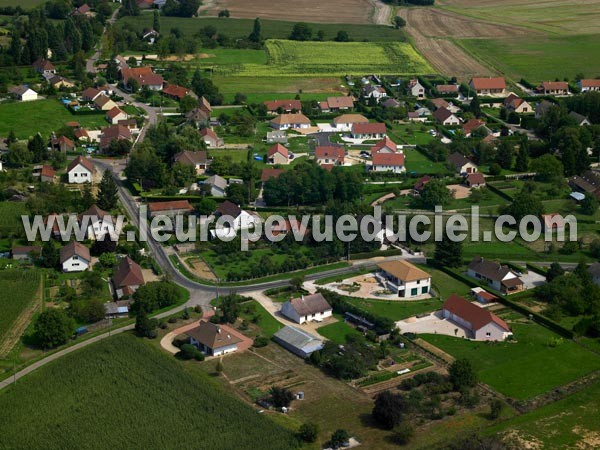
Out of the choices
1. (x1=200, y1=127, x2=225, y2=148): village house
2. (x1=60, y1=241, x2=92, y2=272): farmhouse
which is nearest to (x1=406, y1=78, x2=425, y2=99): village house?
(x1=200, y1=127, x2=225, y2=148): village house

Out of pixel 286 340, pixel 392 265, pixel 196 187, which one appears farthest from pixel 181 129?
pixel 286 340

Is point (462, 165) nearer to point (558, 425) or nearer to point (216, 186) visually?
point (216, 186)

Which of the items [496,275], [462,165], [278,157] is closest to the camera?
[496,275]

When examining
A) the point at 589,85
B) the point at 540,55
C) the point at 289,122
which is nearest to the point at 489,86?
the point at 589,85

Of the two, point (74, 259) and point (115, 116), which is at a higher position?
point (115, 116)

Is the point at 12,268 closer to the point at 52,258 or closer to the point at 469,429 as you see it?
the point at 52,258

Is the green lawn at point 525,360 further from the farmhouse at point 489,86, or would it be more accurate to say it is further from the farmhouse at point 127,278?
the farmhouse at point 489,86

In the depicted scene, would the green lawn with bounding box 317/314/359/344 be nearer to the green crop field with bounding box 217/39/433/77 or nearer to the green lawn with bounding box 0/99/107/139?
the green lawn with bounding box 0/99/107/139

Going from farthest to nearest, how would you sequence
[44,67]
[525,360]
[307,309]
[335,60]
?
[335,60] → [44,67] → [307,309] → [525,360]

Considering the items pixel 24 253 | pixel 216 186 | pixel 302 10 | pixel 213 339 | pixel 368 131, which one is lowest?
pixel 213 339
